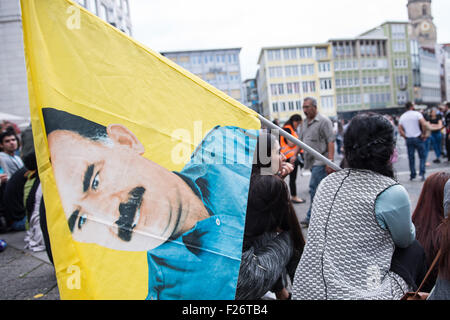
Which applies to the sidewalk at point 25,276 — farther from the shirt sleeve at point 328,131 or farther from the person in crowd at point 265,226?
the shirt sleeve at point 328,131

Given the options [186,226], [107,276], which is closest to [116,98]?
[186,226]

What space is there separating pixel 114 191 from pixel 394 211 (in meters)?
1.38

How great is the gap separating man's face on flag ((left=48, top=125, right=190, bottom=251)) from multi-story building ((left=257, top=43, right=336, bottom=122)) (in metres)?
64.0

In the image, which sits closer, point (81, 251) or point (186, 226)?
point (81, 251)

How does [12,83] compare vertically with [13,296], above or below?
above

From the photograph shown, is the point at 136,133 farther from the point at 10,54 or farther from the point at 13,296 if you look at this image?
the point at 10,54

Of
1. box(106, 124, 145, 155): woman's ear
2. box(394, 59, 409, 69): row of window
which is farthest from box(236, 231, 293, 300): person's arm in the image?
box(394, 59, 409, 69): row of window

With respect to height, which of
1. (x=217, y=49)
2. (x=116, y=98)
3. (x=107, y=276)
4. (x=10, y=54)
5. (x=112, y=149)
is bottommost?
(x=107, y=276)

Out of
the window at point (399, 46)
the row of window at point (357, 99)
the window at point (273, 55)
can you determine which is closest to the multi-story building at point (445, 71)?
the window at point (399, 46)

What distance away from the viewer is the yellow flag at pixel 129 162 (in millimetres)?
1397

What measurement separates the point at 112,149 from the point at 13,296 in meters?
2.84

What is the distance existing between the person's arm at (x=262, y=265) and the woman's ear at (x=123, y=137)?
98cm

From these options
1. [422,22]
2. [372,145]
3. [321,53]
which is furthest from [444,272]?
[422,22]

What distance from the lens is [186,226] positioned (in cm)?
152
